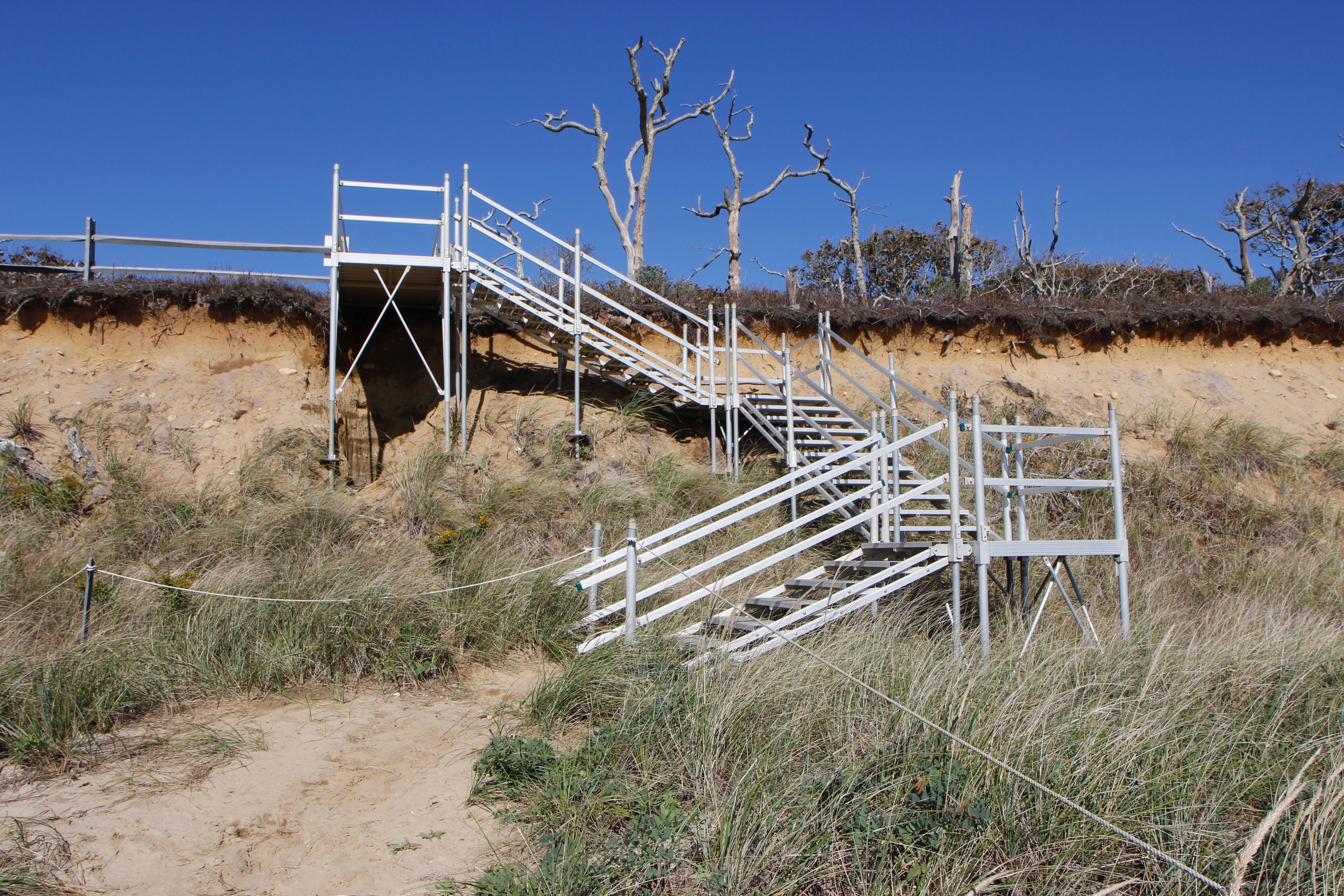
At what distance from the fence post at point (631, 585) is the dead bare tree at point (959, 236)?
739 inches

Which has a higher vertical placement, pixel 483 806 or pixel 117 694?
pixel 117 694

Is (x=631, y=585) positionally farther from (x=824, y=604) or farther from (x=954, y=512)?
(x=954, y=512)

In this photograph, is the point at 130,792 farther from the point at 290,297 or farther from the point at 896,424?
the point at 290,297

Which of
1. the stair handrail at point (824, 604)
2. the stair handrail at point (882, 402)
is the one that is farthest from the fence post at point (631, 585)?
the stair handrail at point (882, 402)

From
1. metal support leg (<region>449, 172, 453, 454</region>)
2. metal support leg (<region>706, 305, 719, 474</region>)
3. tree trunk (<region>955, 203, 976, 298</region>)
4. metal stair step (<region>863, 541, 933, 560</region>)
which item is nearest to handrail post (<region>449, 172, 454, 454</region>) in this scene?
metal support leg (<region>449, 172, 453, 454</region>)

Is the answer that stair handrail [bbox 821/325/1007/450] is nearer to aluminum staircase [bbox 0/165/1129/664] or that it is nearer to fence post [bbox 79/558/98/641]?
aluminum staircase [bbox 0/165/1129/664]

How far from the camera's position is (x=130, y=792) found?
5359 mm

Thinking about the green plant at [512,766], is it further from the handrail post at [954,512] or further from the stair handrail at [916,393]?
the stair handrail at [916,393]

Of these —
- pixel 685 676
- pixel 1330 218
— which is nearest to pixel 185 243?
pixel 685 676

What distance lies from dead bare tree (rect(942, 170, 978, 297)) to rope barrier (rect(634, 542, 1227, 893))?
774 inches

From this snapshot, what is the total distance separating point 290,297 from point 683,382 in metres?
6.06

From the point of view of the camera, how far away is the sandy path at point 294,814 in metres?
4.58

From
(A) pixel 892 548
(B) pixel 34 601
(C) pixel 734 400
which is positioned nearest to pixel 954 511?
(A) pixel 892 548

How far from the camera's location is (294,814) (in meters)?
5.24
